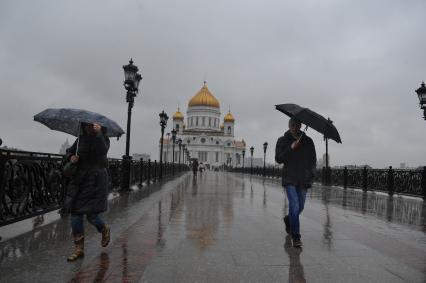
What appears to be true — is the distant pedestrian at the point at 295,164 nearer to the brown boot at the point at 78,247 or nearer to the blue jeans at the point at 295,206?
the blue jeans at the point at 295,206

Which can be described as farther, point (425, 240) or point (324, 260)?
point (425, 240)

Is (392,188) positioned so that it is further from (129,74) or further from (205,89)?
(205,89)

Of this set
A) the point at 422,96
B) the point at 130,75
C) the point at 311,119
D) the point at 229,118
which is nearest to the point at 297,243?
the point at 311,119

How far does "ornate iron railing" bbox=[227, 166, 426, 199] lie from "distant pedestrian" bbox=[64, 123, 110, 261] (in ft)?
46.8

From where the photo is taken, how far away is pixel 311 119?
5.57 meters

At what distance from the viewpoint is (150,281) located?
375cm

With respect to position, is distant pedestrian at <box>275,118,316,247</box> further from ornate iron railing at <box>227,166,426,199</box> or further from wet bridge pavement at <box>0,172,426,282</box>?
ornate iron railing at <box>227,166,426,199</box>

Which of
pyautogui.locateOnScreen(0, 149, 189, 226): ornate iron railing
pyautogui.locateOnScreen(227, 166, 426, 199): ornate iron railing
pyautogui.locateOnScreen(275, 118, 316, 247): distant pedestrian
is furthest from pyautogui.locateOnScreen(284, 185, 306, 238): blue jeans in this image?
pyautogui.locateOnScreen(227, 166, 426, 199): ornate iron railing

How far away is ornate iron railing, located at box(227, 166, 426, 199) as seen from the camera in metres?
16.0

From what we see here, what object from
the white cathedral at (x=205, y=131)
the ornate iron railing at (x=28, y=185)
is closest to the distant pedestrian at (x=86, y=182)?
the ornate iron railing at (x=28, y=185)

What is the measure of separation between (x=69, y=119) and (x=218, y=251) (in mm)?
2609

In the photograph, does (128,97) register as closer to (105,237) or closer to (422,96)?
(105,237)

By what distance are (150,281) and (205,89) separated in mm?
113652

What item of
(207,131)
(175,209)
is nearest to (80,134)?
(175,209)
